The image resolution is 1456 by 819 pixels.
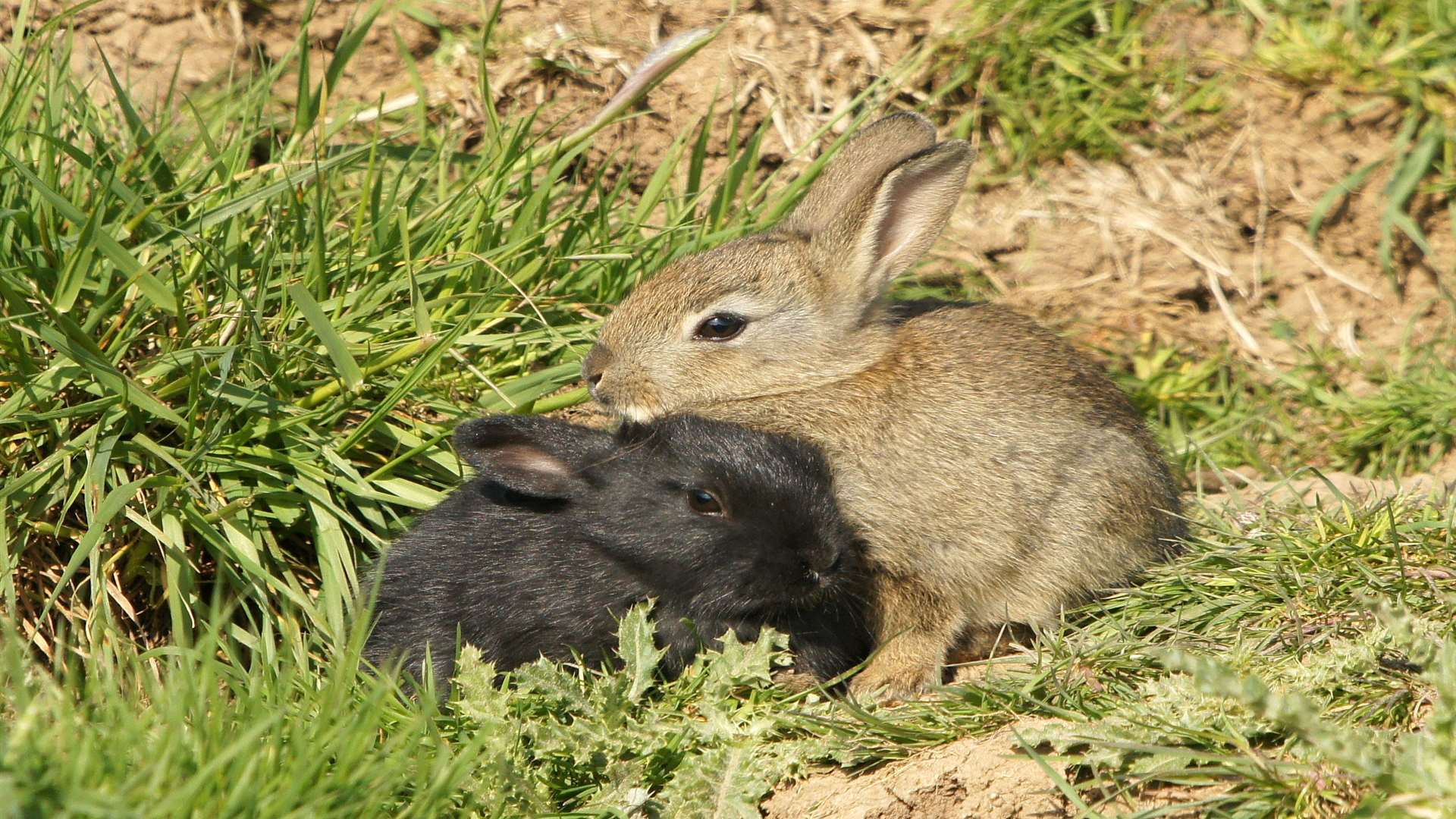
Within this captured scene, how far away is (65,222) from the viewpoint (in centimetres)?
466

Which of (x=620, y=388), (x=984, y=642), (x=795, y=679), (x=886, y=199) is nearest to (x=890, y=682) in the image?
(x=795, y=679)

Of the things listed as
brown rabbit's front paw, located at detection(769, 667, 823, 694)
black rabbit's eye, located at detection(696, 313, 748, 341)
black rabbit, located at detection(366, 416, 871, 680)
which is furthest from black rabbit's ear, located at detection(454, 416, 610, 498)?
brown rabbit's front paw, located at detection(769, 667, 823, 694)

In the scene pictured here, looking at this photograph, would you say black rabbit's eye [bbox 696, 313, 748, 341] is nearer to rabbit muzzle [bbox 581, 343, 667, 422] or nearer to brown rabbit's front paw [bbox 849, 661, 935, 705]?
rabbit muzzle [bbox 581, 343, 667, 422]

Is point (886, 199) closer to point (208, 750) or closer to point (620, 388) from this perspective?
point (620, 388)

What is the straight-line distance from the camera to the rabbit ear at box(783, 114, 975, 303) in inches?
196

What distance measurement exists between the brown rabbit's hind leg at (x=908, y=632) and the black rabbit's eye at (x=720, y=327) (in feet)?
3.46

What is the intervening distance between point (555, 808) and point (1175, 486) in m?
2.69

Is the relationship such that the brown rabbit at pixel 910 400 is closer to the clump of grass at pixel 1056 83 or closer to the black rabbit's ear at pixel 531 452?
the black rabbit's ear at pixel 531 452

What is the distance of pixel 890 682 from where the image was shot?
175 inches

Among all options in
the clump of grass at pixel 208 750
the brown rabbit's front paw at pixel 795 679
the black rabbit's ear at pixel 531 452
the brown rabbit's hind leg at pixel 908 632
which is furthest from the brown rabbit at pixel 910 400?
the clump of grass at pixel 208 750

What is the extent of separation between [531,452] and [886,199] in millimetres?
1608

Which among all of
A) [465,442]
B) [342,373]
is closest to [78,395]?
[342,373]

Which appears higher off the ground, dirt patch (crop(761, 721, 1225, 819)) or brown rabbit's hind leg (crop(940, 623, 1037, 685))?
dirt patch (crop(761, 721, 1225, 819))

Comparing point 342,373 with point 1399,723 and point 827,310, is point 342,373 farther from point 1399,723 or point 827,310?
point 1399,723
